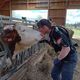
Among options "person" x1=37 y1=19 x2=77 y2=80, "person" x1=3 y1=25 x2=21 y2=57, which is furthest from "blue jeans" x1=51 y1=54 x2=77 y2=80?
"person" x1=3 y1=25 x2=21 y2=57

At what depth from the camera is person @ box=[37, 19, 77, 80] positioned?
74.4 inches

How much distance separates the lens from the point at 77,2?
454 inches

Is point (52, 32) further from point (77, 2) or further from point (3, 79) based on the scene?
point (77, 2)

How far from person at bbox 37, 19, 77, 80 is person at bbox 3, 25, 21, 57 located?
358 millimetres

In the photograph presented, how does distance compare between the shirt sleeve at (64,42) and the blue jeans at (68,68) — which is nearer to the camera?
the shirt sleeve at (64,42)

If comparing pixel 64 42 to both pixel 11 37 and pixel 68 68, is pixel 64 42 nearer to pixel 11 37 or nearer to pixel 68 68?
pixel 68 68

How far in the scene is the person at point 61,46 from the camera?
1.89m

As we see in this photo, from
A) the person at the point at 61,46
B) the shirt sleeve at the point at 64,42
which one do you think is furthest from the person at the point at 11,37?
the shirt sleeve at the point at 64,42

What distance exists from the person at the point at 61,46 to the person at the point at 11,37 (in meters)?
0.36

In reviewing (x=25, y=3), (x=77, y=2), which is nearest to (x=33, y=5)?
(x=25, y=3)

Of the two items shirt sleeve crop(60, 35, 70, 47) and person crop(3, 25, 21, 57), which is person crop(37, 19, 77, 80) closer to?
shirt sleeve crop(60, 35, 70, 47)

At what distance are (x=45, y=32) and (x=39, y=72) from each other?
1.31 m

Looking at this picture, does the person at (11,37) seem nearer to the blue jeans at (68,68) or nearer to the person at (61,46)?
the person at (61,46)

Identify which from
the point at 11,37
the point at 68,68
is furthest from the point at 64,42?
the point at 11,37
